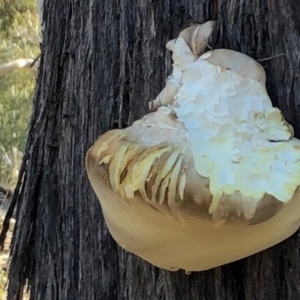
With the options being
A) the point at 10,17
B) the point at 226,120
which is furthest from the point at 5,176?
the point at 226,120

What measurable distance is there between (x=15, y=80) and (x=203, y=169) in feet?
13.6

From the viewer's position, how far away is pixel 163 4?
2.22 feet

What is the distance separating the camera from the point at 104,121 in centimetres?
72

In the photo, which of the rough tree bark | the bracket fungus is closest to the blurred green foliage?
the rough tree bark

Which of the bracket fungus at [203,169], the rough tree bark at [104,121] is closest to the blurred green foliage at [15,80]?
the rough tree bark at [104,121]

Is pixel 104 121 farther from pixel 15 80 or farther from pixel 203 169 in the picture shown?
pixel 15 80

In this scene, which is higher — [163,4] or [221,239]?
[163,4]

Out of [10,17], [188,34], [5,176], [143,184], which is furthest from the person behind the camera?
[5,176]

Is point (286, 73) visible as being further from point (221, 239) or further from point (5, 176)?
point (5, 176)

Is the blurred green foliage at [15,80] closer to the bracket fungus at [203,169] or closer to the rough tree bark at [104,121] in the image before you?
the rough tree bark at [104,121]

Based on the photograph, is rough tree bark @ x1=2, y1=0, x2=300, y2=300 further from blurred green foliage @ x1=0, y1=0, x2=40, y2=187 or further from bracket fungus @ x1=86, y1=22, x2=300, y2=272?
blurred green foliage @ x1=0, y1=0, x2=40, y2=187

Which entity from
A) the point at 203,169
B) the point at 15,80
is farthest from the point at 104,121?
the point at 15,80

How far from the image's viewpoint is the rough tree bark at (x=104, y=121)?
2.07ft

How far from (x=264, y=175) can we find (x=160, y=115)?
12 centimetres
